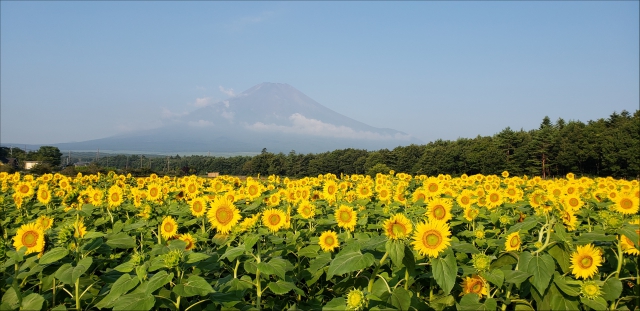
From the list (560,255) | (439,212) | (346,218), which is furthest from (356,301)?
(346,218)

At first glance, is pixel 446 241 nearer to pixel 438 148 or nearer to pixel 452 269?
pixel 452 269

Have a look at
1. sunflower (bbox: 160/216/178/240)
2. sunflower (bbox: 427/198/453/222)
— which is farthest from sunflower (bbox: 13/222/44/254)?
sunflower (bbox: 427/198/453/222)

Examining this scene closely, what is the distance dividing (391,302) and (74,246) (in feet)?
7.52

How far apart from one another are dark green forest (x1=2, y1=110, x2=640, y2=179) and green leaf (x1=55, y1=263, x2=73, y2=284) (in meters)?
45.9

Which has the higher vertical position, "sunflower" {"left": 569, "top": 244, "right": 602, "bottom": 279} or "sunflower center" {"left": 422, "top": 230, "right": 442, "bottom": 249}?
"sunflower center" {"left": 422, "top": 230, "right": 442, "bottom": 249}

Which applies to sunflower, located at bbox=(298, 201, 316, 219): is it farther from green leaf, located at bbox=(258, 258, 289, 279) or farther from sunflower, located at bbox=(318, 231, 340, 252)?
green leaf, located at bbox=(258, 258, 289, 279)

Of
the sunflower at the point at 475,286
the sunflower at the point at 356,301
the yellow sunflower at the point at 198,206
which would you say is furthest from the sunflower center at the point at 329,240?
the sunflower at the point at 356,301

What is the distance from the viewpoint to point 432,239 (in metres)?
2.38

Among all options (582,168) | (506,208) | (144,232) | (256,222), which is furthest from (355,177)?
(582,168)

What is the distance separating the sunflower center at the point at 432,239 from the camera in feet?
7.76

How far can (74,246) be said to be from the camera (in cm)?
278

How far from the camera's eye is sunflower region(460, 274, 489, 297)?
9.06ft

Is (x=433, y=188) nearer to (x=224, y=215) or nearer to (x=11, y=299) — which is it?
(x=224, y=215)

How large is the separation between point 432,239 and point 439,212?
3.58 feet
